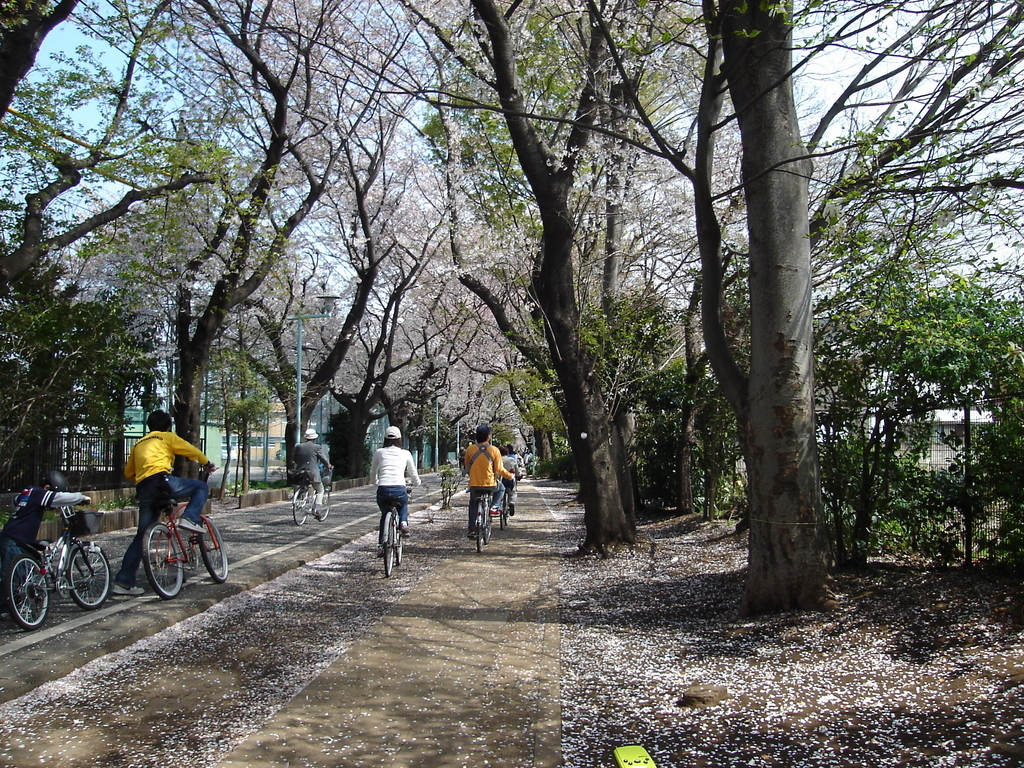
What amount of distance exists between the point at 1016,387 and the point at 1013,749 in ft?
12.9

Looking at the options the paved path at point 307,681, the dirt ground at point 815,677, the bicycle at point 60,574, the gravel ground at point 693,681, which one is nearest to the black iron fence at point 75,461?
the bicycle at point 60,574

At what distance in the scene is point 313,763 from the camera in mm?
Answer: 4168

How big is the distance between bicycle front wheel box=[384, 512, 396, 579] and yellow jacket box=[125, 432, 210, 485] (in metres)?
2.54

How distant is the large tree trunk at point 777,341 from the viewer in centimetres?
666

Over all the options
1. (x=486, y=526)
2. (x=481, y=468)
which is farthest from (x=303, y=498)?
(x=481, y=468)

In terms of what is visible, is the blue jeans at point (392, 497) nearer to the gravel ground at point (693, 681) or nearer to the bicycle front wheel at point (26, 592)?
the gravel ground at point (693, 681)

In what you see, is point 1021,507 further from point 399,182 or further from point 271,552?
point 399,182

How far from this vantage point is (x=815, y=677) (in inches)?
211

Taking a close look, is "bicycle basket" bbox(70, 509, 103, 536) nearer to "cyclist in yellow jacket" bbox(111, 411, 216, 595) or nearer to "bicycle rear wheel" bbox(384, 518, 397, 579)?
"cyclist in yellow jacket" bbox(111, 411, 216, 595)

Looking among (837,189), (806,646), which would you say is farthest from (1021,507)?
(837,189)

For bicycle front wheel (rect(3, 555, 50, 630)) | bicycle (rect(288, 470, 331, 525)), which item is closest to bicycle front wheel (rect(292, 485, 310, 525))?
bicycle (rect(288, 470, 331, 525))

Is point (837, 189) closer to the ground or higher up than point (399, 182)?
closer to the ground

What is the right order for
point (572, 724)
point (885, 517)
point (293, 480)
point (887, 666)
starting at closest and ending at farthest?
1. point (572, 724)
2. point (887, 666)
3. point (885, 517)
4. point (293, 480)

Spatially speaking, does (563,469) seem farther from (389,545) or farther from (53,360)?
(389,545)
